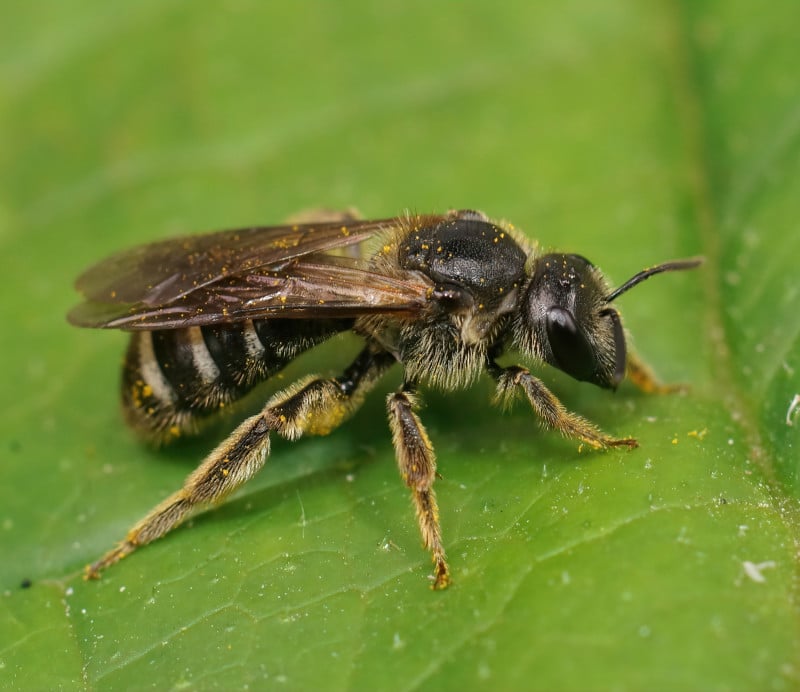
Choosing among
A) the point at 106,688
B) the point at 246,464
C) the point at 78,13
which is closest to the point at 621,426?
the point at 246,464

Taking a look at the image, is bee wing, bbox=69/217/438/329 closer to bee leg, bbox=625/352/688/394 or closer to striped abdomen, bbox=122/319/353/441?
striped abdomen, bbox=122/319/353/441

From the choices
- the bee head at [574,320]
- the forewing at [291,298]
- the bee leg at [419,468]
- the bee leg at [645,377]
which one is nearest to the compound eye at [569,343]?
the bee head at [574,320]

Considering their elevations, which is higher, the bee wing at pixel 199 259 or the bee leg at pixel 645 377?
the bee wing at pixel 199 259

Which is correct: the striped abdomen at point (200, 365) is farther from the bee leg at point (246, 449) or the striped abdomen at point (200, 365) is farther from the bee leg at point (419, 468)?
the bee leg at point (419, 468)

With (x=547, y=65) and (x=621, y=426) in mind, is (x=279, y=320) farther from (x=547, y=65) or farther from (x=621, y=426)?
(x=547, y=65)

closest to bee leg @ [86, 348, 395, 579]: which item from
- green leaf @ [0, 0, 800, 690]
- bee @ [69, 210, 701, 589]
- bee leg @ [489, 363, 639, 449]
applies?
bee @ [69, 210, 701, 589]

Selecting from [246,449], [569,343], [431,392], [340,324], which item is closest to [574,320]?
[569,343]

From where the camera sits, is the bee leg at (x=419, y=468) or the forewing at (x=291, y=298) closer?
the bee leg at (x=419, y=468)
